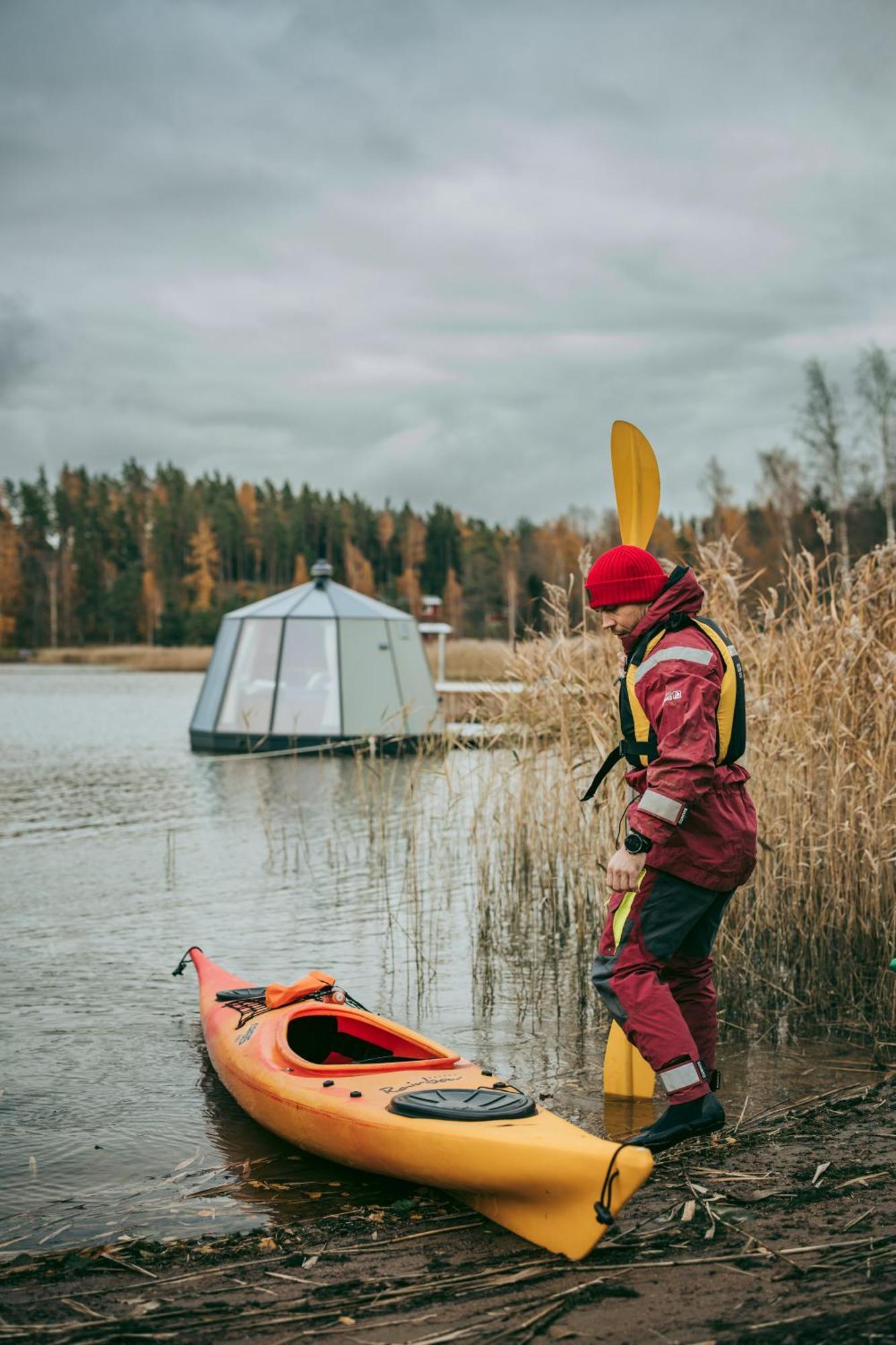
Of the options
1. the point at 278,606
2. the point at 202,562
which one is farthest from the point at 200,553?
the point at 278,606

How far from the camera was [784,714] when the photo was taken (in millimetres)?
5793

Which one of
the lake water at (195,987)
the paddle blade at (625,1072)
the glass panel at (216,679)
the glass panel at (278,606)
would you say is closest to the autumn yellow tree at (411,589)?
the glass panel at (278,606)

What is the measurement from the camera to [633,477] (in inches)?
181

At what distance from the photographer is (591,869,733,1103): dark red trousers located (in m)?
3.63

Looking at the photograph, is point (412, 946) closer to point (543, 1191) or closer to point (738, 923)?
point (738, 923)

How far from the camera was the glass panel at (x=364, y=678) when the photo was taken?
1803 cm

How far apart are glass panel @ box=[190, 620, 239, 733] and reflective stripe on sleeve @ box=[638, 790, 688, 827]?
15.1 meters

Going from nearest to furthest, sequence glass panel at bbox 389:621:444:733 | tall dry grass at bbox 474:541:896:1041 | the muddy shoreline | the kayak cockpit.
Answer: the muddy shoreline < the kayak cockpit < tall dry grass at bbox 474:541:896:1041 < glass panel at bbox 389:621:444:733

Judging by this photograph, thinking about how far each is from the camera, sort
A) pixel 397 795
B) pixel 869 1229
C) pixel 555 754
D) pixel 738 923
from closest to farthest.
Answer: pixel 869 1229 → pixel 738 923 → pixel 555 754 → pixel 397 795

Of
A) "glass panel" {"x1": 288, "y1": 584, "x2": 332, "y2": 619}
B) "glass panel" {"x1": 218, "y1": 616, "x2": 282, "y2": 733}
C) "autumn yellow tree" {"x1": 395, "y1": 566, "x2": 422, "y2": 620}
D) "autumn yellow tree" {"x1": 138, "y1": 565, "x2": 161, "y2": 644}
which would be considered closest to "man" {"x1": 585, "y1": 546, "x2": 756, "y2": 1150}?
"glass panel" {"x1": 218, "y1": 616, "x2": 282, "y2": 733}

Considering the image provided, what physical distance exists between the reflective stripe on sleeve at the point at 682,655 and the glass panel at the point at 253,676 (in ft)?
48.0

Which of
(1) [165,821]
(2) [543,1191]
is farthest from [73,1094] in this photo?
(1) [165,821]

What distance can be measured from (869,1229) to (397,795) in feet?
37.1

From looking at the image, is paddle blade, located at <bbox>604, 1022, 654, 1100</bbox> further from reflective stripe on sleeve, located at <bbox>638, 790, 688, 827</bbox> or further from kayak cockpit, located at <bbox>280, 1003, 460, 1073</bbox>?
reflective stripe on sleeve, located at <bbox>638, 790, 688, 827</bbox>
